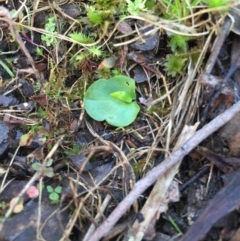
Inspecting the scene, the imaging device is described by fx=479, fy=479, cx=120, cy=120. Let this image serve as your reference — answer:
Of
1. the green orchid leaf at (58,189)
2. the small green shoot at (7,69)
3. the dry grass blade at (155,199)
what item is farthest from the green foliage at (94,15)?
the green orchid leaf at (58,189)

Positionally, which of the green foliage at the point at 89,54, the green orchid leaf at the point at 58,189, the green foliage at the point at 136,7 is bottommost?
the green orchid leaf at the point at 58,189

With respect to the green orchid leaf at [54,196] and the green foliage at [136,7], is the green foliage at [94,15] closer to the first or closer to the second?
the green foliage at [136,7]

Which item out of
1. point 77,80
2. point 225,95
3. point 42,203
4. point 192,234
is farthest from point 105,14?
point 192,234

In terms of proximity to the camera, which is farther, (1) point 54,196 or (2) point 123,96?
(2) point 123,96

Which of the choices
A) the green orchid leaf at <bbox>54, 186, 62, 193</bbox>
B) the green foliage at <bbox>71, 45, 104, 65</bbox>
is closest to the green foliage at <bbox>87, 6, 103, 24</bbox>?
the green foliage at <bbox>71, 45, 104, 65</bbox>

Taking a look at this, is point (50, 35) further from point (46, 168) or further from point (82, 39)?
point (46, 168)

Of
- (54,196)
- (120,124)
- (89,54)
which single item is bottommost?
(54,196)

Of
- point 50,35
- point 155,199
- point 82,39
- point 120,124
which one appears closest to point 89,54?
point 82,39
